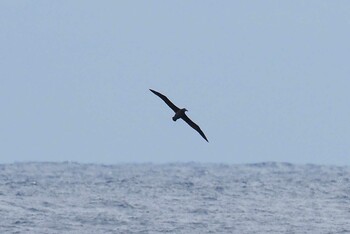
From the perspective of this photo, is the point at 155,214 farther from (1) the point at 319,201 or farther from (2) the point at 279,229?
(1) the point at 319,201

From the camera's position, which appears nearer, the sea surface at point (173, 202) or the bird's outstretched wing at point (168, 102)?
the bird's outstretched wing at point (168, 102)

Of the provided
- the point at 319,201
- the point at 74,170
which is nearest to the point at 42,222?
the point at 319,201

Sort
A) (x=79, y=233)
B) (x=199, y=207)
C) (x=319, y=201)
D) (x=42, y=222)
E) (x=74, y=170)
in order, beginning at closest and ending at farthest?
(x=79, y=233) < (x=42, y=222) < (x=199, y=207) < (x=319, y=201) < (x=74, y=170)

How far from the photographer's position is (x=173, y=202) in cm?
5784

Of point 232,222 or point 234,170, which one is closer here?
point 232,222

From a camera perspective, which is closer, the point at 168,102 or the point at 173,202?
the point at 168,102

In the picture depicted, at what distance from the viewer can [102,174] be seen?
8925cm

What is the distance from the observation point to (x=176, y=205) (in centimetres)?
5553

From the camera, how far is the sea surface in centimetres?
4600

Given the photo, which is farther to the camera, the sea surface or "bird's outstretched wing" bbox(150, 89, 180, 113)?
the sea surface

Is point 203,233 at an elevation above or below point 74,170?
Answer: below

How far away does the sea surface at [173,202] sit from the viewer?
4600cm

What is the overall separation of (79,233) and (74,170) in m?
52.0

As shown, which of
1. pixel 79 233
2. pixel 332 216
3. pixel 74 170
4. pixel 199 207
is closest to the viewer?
pixel 79 233
